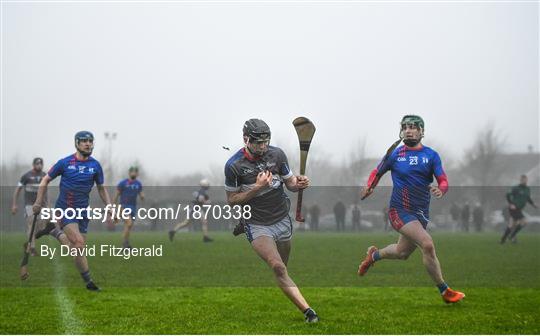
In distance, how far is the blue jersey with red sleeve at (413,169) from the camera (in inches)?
363

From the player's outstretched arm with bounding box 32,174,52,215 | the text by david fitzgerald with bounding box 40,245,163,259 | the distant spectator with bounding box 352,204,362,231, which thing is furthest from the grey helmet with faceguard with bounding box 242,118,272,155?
the distant spectator with bounding box 352,204,362,231

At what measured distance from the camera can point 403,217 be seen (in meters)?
9.85

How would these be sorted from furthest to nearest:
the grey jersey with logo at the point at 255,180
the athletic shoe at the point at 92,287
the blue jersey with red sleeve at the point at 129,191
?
the blue jersey with red sleeve at the point at 129,191, the athletic shoe at the point at 92,287, the grey jersey with logo at the point at 255,180

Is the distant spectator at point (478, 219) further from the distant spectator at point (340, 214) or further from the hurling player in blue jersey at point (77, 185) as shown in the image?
the hurling player in blue jersey at point (77, 185)

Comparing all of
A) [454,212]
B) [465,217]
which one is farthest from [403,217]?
[465,217]

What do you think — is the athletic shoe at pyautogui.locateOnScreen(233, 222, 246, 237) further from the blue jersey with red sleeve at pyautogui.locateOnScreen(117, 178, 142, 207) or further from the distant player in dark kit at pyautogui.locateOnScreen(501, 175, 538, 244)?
the distant player in dark kit at pyautogui.locateOnScreen(501, 175, 538, 244)

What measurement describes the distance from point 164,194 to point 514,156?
122 ft

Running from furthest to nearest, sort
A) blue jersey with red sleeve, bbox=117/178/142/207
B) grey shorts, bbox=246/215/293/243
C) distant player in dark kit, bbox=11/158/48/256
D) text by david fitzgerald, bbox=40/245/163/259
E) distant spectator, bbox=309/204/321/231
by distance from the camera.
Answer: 1. distant spectator, bbox=309/204/321/231
2. blue jersey with red sleeve, bbox=117/178/142/207
3. distant player in dark kit, bbox=11/158/48/256
4. text by david fitzgerald, bbox=40/245/163/259
5. grey shorts, bbox=246/215/293/243

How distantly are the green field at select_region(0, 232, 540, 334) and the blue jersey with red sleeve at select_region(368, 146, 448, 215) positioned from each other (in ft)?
4.92

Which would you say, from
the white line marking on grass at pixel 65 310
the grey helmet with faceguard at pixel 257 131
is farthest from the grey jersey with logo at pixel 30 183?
the grey helmet with faceguard at pixel 257 131

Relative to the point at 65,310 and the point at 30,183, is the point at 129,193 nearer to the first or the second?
the point at 30,183

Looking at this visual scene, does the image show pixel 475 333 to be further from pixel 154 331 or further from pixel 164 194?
pixel 164 194

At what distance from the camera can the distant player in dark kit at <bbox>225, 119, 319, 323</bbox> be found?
8109 mm

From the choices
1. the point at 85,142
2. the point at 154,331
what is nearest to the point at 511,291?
the point at 154,331
